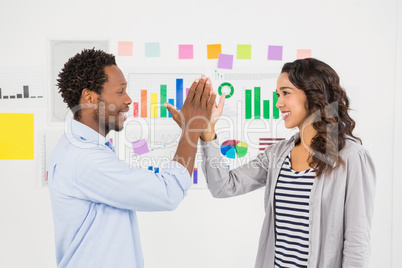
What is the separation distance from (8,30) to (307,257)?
2270mm

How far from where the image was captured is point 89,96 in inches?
47.6

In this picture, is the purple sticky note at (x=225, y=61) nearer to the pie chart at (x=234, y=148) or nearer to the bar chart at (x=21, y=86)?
the pie chart at (x=234, y=148)

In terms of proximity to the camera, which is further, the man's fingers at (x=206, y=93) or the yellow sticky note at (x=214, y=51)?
the yellow sticky note at (x=214, y=51)

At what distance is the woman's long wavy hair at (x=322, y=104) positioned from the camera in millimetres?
1381

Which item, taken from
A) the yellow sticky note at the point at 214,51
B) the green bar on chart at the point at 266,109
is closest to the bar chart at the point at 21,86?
the yellow sticky note at the point at 214,51

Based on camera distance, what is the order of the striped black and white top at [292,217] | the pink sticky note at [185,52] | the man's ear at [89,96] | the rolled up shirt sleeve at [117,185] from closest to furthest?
the rolled up shirt sleeve at [117,185], the man's ear at [89,96], the striped black and white top at [292,217], the pink sticky note at [185,52]

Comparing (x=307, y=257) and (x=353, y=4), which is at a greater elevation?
(x=353, y=4)

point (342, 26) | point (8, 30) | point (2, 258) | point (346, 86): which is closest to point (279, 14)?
point (342, 26)

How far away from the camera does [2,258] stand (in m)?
2.34

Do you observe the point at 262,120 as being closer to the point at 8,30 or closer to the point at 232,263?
the point at 232,263

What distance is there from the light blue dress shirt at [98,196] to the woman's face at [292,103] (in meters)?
0.56

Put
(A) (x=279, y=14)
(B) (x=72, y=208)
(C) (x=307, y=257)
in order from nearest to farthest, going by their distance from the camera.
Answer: (B) (x=72, y=208), (C) (x=307, y=257), (A) (x=279, y=14)

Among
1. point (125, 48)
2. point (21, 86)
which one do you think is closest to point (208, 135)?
point (125, 48)

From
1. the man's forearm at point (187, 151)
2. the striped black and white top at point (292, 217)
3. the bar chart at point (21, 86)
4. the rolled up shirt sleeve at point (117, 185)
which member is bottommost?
the striped black and white top at point (292, 217)
